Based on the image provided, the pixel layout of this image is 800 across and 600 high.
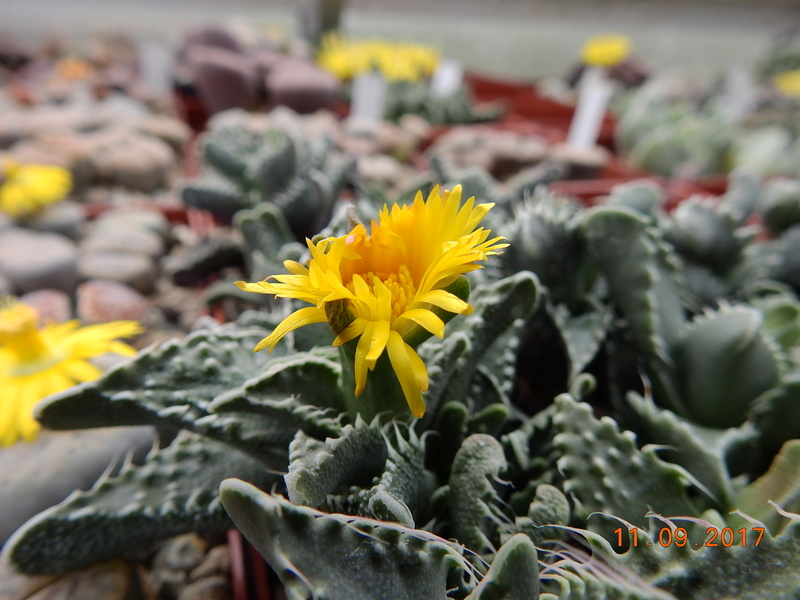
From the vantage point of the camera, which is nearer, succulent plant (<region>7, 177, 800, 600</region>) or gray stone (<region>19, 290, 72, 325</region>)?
succulent plant (<region>7, 177, 800, 600</region>)

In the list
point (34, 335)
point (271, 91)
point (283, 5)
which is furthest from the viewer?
point (283, 5)

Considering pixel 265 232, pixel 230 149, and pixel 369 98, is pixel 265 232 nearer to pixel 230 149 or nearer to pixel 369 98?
pixel 230 149

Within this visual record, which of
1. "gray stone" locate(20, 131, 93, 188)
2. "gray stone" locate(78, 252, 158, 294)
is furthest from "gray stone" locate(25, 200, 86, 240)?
"gray stone" locate(20, 131, 93, 188)

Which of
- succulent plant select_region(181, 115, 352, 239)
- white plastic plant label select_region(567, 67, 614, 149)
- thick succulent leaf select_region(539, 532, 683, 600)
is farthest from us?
white plastic plant label select_region(567, 67, 614, 149)

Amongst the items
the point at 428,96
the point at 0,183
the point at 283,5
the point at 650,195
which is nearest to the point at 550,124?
the point at 428,96

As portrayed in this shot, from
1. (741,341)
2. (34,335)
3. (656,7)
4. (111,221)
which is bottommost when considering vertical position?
(111,221)

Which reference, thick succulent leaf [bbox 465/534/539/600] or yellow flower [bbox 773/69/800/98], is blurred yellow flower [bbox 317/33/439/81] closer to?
yellow flower [bbox 773/69/800/98]

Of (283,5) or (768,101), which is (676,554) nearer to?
(283,5)
